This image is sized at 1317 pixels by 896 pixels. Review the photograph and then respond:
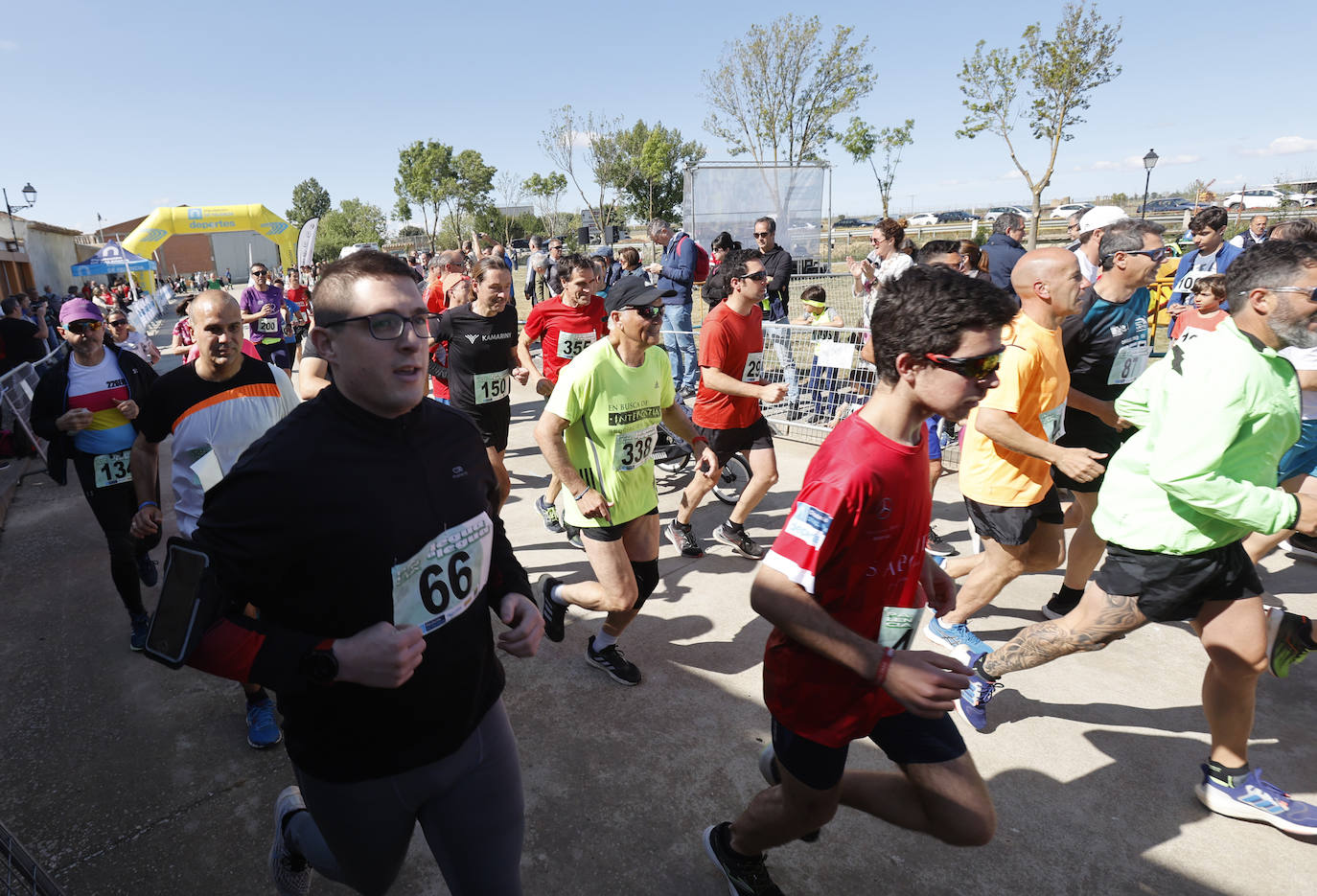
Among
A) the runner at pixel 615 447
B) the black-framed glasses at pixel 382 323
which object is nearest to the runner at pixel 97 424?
the runner at pixel 615 447

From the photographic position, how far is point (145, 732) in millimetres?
3523

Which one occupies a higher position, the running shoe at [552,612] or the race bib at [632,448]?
the race bib at [632,448]

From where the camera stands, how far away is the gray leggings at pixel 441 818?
1.76 m

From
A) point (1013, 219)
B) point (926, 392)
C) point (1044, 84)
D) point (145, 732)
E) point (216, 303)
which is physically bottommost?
point (145, 732)

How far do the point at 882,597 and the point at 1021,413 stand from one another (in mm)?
1896

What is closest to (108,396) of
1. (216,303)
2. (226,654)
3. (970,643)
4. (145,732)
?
(216,303)

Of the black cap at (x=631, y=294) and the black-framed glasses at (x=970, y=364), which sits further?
the black cap at (x=631, y=294)

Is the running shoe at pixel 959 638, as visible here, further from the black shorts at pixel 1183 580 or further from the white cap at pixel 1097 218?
the white cap at pixel 1097 218

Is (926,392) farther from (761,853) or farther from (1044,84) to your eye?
(1044,84)

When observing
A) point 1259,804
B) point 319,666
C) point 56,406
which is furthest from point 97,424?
point 1259,804

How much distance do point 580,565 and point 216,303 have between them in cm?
297

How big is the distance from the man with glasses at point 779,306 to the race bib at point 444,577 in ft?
18.2

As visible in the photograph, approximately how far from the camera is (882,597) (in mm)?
1971

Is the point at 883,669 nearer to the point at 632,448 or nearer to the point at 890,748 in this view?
the point at 890,748
